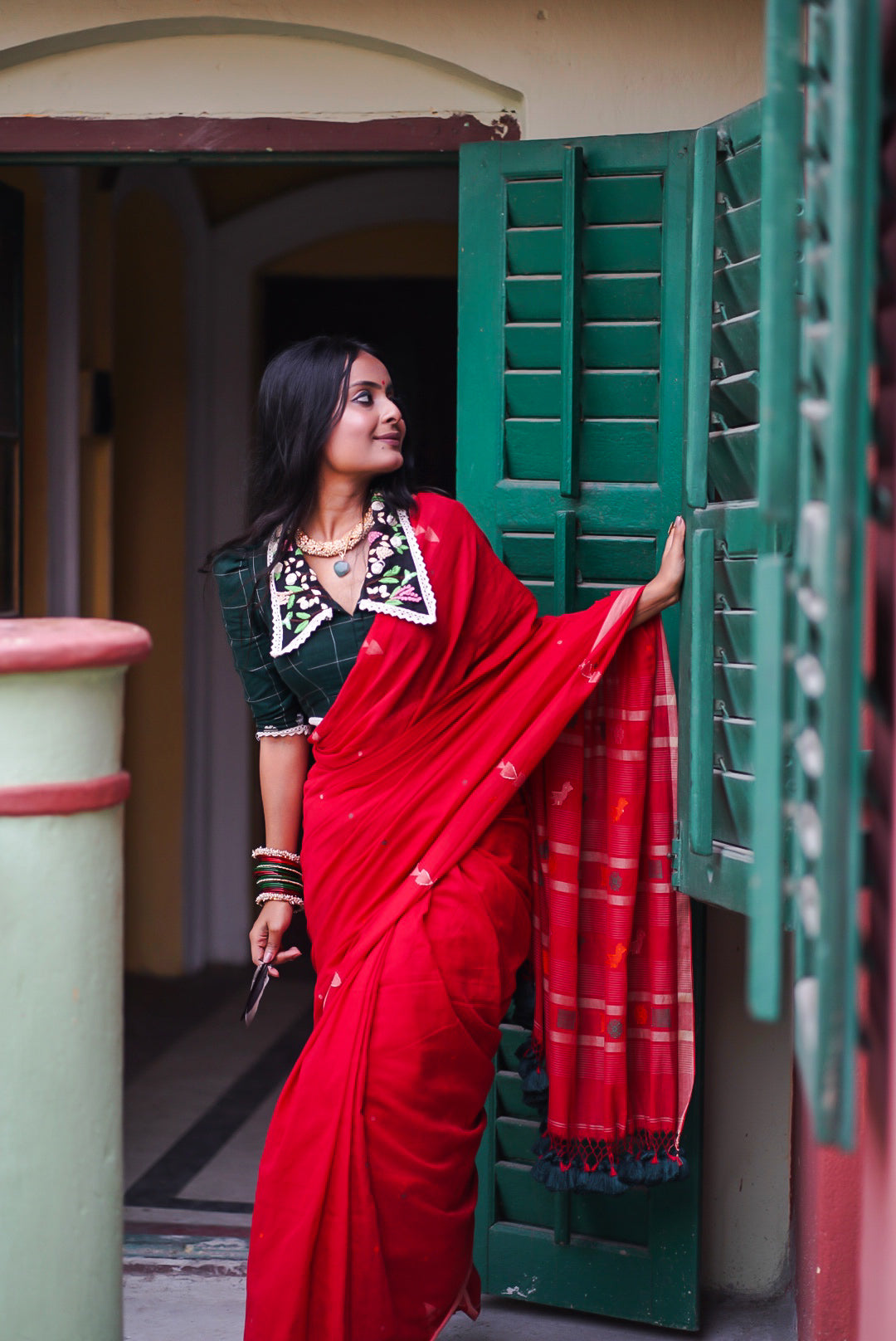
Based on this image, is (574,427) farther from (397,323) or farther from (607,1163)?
(397,323)

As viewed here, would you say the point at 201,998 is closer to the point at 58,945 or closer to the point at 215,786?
the point at 215,786

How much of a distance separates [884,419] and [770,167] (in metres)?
0.33

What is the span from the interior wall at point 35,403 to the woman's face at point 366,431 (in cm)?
208

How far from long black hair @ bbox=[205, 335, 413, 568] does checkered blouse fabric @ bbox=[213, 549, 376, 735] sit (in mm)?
55

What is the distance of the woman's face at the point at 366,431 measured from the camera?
255cm

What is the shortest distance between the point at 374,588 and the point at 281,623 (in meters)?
0.19

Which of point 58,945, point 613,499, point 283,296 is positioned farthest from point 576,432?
point 283,296

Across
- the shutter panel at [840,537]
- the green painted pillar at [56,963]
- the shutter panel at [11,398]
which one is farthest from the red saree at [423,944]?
the shutter panel at [11,398]

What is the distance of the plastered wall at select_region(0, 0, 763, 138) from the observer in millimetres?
2801

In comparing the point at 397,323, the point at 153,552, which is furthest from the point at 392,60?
the point at 153,552

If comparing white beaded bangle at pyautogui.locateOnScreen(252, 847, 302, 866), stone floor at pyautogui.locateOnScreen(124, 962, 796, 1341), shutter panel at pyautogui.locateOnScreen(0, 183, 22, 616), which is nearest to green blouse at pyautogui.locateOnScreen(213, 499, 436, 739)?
white beaded bangle at pyautogui.locateOnScreen(252, 847, 302, 866)

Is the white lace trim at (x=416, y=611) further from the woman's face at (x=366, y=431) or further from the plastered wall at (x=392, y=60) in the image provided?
the plastered wall at (x=392, y=60)

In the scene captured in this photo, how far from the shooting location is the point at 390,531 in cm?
258

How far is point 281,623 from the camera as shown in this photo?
2559 millimetres
